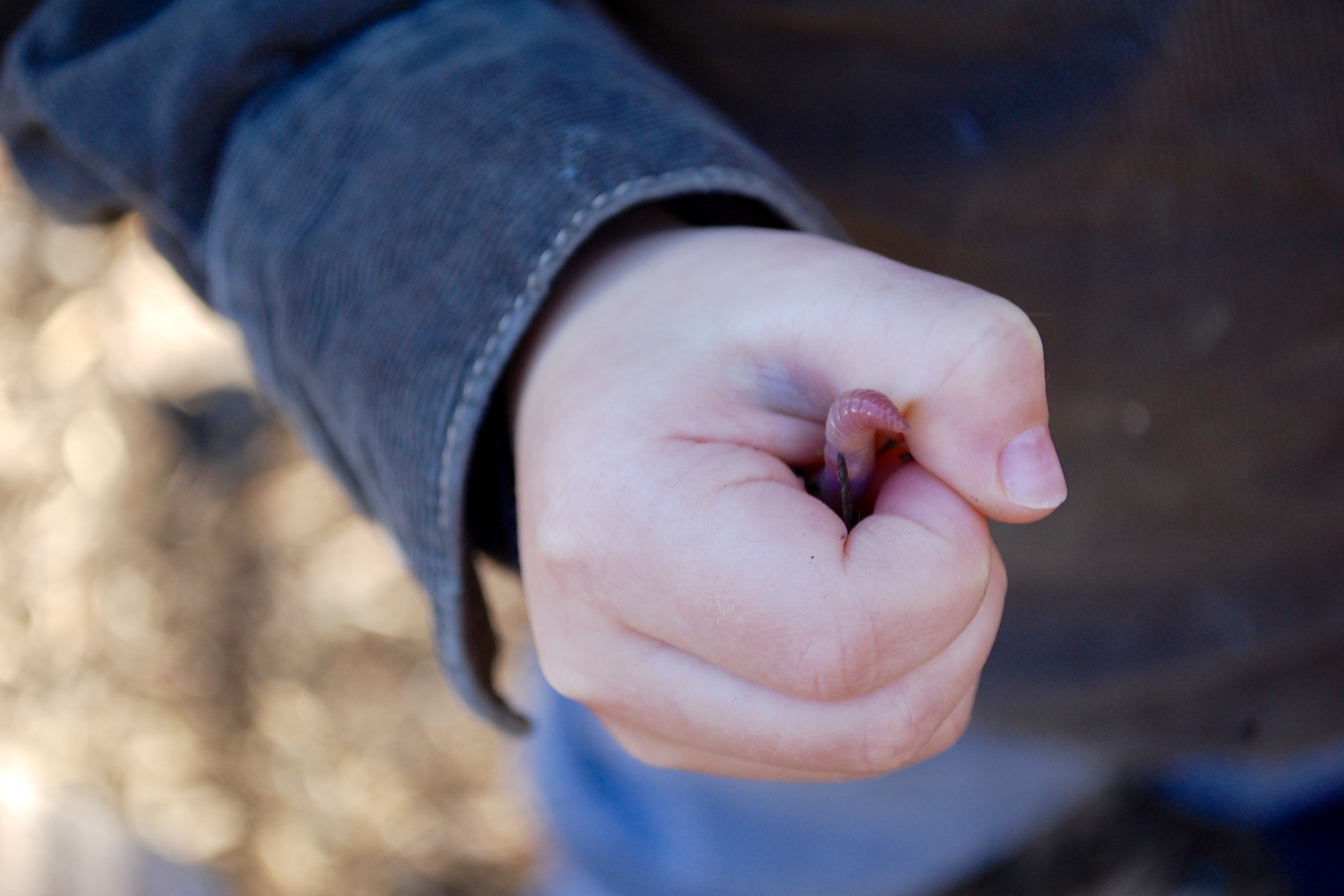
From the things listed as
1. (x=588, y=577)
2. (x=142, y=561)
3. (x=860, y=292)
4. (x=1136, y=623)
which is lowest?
(x=142, y=561)

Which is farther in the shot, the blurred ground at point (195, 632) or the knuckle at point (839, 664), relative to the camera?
the blurred ground at point (195, 632)

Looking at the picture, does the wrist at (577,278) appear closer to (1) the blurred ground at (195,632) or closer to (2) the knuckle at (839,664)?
(2) the knuckle at (839,664)

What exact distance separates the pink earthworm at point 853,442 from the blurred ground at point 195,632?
3.26 ft

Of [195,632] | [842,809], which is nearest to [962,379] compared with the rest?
[842,809]

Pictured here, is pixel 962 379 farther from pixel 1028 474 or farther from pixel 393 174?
pixel 393 174

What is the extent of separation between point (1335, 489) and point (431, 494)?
59 centimetres

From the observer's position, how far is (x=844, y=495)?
354mm

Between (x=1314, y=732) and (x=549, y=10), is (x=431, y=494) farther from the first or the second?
(x=1314, y=732)

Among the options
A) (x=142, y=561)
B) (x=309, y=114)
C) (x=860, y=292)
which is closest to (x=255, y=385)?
(x=142, y=561)

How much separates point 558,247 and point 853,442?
173 millimetres

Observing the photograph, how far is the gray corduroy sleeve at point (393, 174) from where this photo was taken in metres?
0.44

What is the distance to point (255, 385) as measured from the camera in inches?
56.4

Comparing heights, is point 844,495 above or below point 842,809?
above

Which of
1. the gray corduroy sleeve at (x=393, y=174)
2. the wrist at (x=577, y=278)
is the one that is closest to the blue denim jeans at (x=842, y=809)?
the gray corduroy sleeve at (x=393, y=174)
